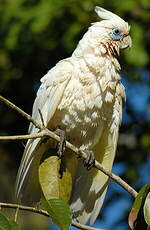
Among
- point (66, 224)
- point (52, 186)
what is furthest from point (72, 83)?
point (66, 224)

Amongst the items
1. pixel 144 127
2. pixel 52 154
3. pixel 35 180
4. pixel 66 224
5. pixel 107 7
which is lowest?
pixel 144 127

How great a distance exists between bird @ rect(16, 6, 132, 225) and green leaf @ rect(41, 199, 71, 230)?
1025mm

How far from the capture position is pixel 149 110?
6785mm

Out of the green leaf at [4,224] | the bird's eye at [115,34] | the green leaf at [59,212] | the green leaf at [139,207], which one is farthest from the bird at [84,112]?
the green leaf at [4,224]

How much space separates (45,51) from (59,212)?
14.0 ft

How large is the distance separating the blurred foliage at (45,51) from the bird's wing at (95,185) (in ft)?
4.30

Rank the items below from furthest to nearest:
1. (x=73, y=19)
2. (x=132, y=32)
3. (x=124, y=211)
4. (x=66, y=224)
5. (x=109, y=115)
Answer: (x=124, y=211)
(x=73, y=19)
(x=132, y=32)
(x=109, y=115)
(x=66, y=224)

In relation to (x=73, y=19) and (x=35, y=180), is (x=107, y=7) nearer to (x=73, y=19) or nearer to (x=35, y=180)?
(x=73, y=19)

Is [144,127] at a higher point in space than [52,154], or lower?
lower

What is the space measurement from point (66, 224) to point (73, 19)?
3.48 m

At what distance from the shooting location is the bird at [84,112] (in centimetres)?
346

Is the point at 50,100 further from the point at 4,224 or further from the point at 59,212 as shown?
the point at 4,224

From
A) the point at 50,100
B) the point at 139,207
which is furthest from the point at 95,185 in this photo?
the point at 139,207

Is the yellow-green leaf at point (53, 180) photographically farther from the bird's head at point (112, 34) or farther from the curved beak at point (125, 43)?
the curved beak at point (125, 43)
